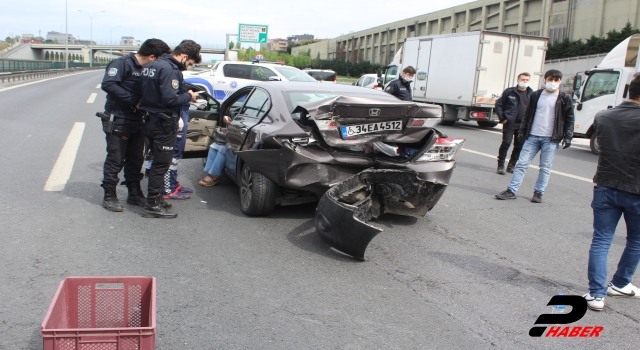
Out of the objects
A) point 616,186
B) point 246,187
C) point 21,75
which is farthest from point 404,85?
point 21,75

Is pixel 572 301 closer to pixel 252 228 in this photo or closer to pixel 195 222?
pixel 252 228

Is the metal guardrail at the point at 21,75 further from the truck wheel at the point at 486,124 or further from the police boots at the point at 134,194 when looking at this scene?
the police boots at the point at 134,194

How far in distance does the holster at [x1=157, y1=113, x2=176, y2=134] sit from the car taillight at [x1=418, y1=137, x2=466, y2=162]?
2607mm

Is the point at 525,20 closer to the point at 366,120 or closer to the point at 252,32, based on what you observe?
the point at 252,32

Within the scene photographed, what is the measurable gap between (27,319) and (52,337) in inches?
46.4

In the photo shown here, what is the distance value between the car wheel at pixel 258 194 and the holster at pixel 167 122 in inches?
35.2

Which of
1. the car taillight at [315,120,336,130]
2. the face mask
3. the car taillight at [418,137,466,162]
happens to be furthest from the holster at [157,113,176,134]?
the face mask

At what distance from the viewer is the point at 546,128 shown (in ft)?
23.9

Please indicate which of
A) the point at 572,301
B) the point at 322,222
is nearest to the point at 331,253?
the point at 322,222

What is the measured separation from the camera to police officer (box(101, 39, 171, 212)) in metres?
5.74

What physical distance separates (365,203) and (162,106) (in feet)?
7.75

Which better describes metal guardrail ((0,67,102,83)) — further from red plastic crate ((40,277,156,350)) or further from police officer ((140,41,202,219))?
red plastic crate ((40,277,156,350))

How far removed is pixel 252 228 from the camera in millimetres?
5535

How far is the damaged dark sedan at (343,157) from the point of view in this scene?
513cm
